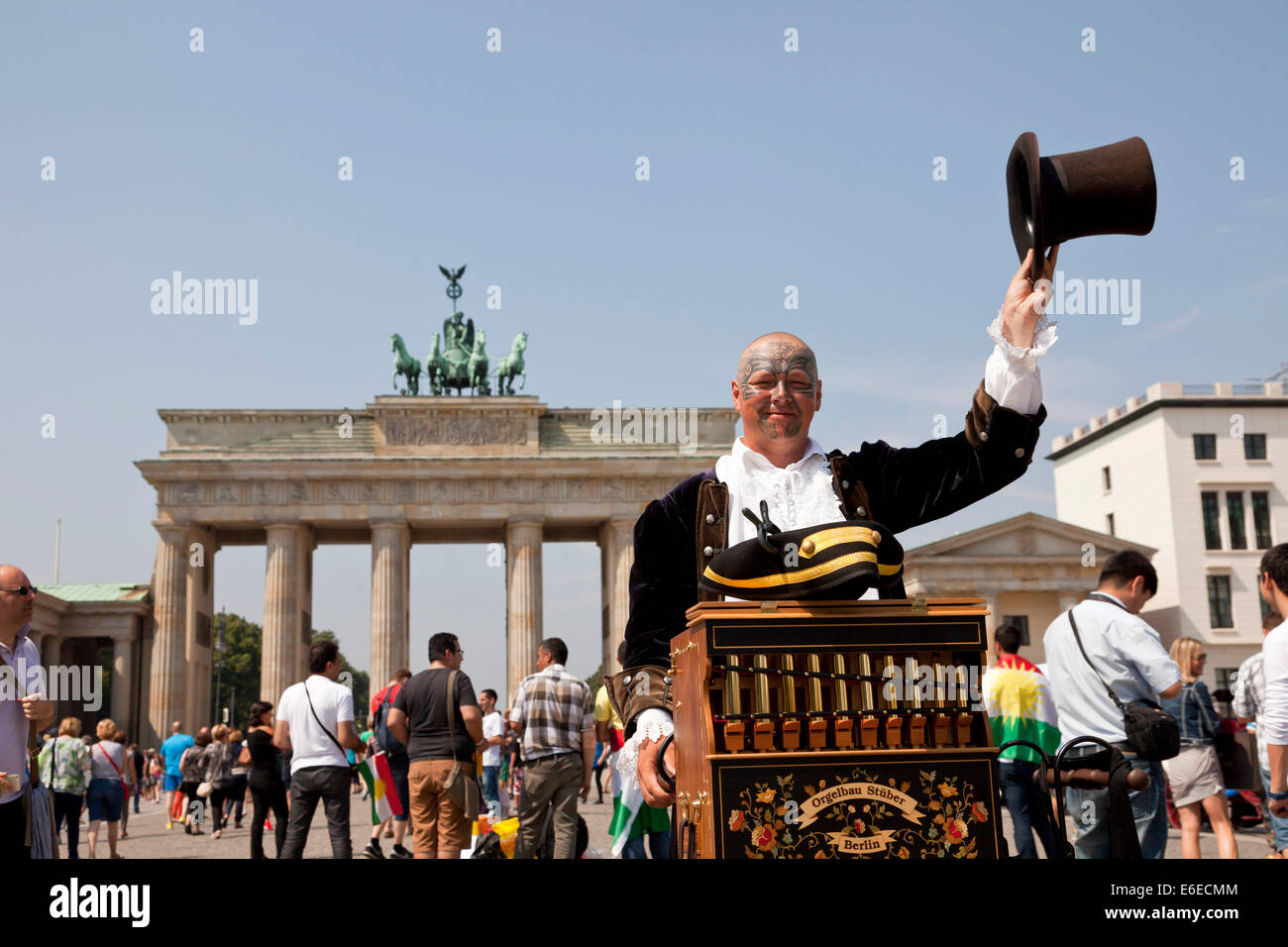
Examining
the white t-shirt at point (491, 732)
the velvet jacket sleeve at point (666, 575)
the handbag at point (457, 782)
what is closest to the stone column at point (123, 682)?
the white t-shirt at point (491, 732)

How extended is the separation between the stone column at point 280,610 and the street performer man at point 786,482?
50.4 meters

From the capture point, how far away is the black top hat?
9.33 ft

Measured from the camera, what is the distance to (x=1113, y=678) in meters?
6.47

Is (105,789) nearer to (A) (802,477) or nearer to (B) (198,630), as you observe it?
(A) (802,477)

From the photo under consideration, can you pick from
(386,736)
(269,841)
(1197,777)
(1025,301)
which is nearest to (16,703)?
(1025,301)

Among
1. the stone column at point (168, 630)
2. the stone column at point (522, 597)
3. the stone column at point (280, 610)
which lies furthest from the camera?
the stone column at point (522, 597)

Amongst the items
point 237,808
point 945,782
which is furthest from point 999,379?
point 237,808

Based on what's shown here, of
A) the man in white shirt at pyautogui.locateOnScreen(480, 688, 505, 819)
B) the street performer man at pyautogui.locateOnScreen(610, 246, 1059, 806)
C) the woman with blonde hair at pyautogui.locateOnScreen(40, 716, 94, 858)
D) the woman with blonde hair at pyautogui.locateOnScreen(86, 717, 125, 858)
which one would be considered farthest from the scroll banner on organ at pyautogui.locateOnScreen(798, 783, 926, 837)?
the woman with blonde hair at pyautogui.locateOnScreen(86, 717, 125, 858)

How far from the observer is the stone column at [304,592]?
2110 inches

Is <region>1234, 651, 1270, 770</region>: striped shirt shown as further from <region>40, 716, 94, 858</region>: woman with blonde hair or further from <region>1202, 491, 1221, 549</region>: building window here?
<region>1202, 491, 1221, 549</region>: building window

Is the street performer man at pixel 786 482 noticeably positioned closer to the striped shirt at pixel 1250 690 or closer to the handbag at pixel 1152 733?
the handbag at pixel 1152 733

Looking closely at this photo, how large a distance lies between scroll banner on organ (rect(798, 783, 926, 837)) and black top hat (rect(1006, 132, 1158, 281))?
1373 millimetres

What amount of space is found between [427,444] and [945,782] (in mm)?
54528

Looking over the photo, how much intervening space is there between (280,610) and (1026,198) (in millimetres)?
52994
